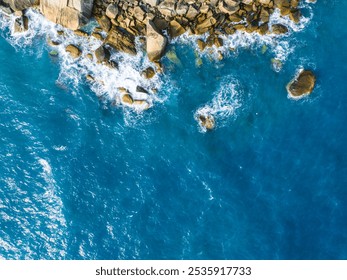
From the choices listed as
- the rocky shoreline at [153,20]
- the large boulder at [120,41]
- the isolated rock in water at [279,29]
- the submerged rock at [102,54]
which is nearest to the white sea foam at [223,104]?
the rocky shoreline at [153,20]

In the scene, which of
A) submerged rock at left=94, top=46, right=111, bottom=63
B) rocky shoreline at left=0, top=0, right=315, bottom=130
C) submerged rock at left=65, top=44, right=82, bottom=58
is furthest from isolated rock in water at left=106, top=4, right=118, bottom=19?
submerged rock at left=65, top=44, right=82, bottom=58

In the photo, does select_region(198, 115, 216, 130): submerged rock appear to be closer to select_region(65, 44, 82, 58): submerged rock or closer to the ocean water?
the ocean water

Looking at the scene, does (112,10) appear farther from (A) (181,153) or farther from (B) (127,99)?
(A) (181,153)

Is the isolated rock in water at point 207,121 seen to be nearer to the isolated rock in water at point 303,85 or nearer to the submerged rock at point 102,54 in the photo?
the isolated rock in water at point 303,85

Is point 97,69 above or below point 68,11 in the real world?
below

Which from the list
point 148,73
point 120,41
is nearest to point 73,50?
point 120,41

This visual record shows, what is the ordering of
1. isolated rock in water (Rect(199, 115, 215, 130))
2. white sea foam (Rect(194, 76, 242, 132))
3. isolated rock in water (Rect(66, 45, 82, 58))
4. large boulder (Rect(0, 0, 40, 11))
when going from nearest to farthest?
isolated rock in water (Rect(199, 115, 215, 130)), white sea foam (Rect(194, 76, 242, 132)), isolated rock in water (Rect(66, 45, 82, 58)), large boulder (Rect(0, 0, 40, 11))
